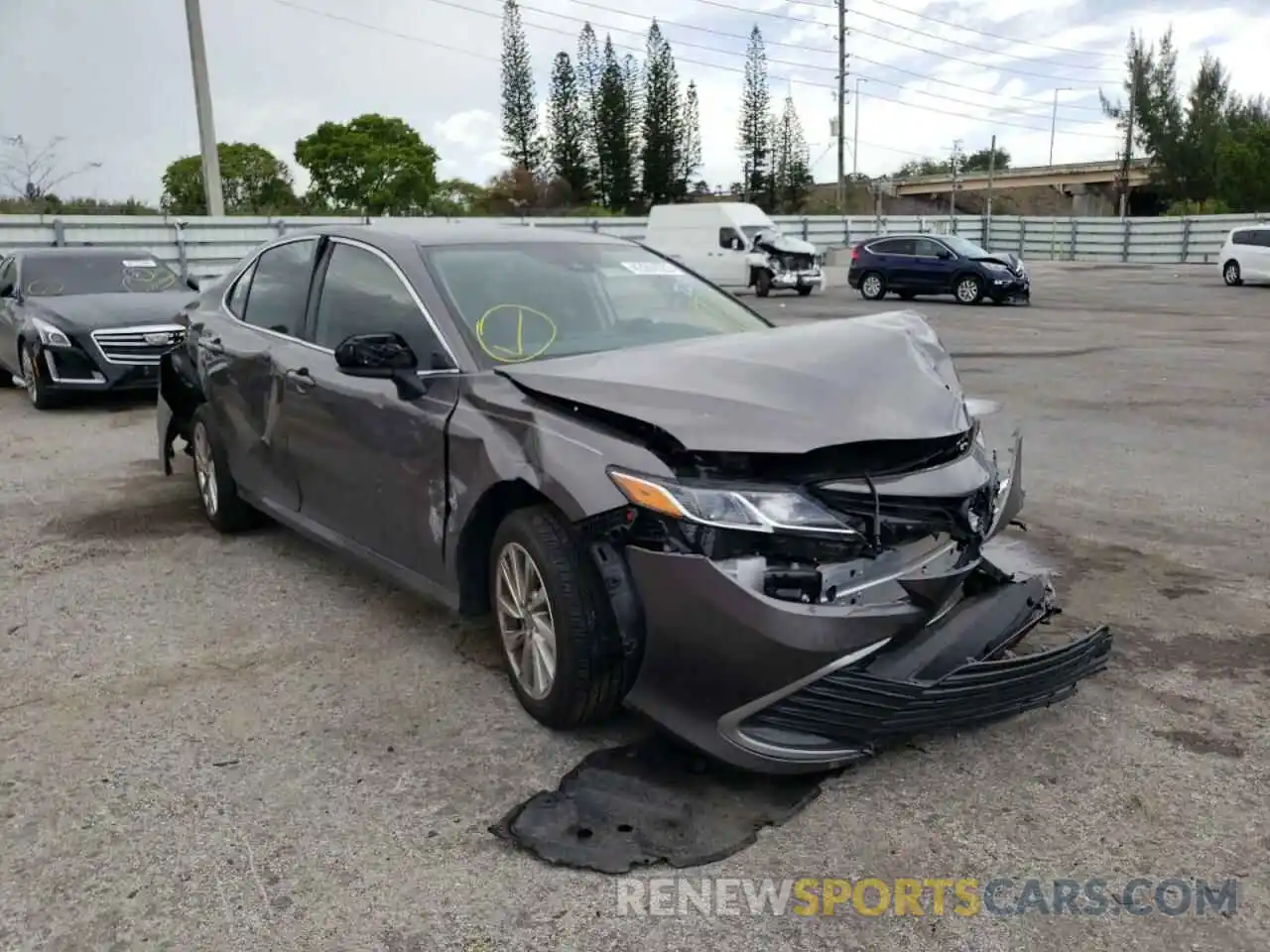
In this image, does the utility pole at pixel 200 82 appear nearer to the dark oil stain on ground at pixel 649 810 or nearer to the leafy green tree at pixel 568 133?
the dark oil stain on ground at pixel 649 810

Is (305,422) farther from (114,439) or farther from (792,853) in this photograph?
(114,439)

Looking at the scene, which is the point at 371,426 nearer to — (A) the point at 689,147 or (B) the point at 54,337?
(B) the point at 54,337

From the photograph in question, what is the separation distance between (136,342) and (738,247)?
70.2 ft

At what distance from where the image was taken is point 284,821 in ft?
10.3

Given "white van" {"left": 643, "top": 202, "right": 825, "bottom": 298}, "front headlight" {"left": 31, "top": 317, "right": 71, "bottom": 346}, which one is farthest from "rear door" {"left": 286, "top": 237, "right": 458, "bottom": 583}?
"white van" {"left": 643, "top": 202, "right": 825, "bottom": 298}

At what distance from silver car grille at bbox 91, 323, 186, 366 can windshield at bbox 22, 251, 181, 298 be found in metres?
1.13

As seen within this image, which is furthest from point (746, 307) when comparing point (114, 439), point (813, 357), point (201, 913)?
point (114, 439)

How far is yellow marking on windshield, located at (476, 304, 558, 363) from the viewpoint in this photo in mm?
3936

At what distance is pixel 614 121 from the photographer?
251ft

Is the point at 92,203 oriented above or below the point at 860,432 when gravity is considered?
above

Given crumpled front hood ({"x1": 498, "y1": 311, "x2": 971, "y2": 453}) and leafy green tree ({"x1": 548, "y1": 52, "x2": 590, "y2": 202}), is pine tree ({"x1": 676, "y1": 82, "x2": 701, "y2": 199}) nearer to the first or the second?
leafy green tree ({"x1": 548, "y1": 52, "x2": 590, "y2": 202})

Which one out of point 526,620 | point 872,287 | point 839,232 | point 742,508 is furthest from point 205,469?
point 839,232

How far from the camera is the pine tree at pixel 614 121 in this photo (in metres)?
76.5

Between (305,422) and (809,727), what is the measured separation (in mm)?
2730
